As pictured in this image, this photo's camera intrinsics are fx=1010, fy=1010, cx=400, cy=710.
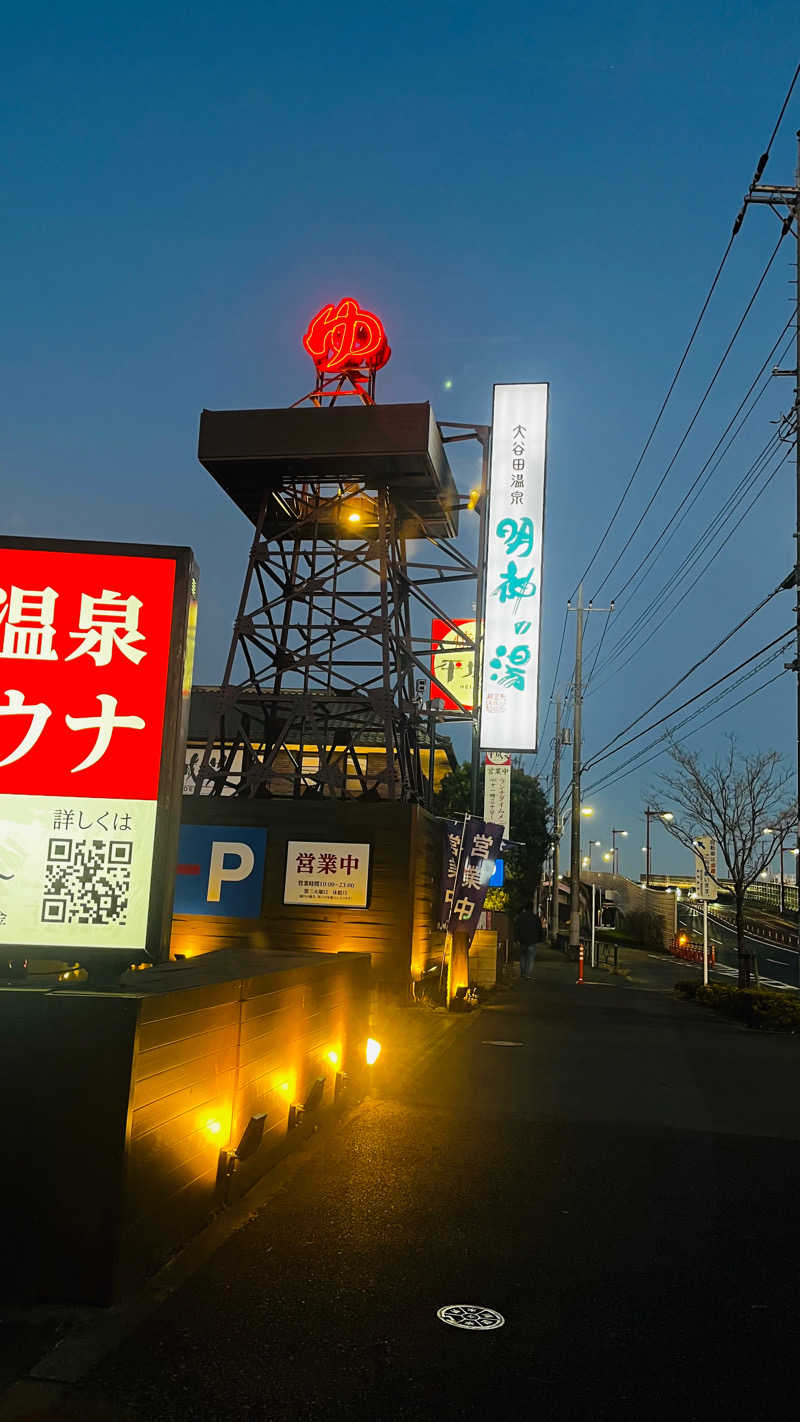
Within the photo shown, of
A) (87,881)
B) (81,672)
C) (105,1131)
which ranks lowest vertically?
(105,1131)

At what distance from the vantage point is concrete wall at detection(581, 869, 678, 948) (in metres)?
58.7

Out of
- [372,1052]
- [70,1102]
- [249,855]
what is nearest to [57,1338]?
[70,1102]

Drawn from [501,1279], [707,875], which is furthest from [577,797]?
[501,1279]

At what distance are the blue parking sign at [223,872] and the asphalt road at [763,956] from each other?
47.9 ft

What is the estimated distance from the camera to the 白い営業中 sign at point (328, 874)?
1709cm

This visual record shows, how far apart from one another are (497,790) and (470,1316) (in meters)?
24.2

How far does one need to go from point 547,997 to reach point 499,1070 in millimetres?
11407

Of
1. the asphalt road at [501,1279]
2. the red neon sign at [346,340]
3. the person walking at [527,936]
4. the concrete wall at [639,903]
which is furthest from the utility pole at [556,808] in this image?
the asphalt road at [501,1279]

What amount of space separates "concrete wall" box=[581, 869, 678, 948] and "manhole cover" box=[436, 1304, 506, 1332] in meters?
48.7

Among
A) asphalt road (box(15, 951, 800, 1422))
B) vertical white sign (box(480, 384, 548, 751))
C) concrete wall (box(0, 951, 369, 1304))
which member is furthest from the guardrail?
concrete wall (box(0, 951, 369, 1304))

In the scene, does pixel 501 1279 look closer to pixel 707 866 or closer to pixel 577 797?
pixel 707 866

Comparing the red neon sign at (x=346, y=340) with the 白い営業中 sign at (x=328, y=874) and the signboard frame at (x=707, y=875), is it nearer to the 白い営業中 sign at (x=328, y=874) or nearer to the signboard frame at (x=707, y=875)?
the 白い営業中 sign at (x=328, y=874)

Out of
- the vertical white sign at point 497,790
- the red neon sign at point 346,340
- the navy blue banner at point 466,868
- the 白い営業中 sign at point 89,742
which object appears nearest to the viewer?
the 白い営業中 sign at point 89,742

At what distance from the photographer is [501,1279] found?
4914 mm
